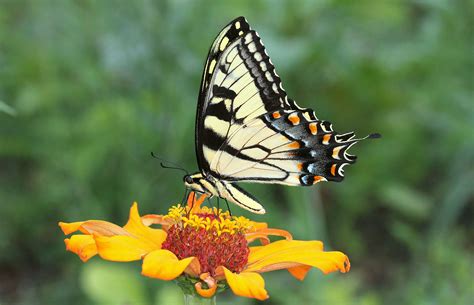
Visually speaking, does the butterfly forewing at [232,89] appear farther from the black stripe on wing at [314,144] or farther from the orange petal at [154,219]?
the orange petal at [154,219]

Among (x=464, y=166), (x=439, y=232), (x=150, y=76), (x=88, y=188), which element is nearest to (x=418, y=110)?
(x=464, y=166)

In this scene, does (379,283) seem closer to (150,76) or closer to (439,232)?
(439,232)

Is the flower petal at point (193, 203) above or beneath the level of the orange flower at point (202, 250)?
above

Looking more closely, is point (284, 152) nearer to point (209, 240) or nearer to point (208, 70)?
point (208, 70)

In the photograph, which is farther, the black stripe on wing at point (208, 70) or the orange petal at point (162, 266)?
the black stripe on wing at point (208, 70)

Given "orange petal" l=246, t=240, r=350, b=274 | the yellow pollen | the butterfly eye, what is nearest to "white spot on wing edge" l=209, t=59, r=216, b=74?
the butterfly eye

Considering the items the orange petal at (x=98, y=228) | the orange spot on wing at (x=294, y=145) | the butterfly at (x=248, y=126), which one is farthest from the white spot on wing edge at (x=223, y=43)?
the orange petal at (x=98, y=228)

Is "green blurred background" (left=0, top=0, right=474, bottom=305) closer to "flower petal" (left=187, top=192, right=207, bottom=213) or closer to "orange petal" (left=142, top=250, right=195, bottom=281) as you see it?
"flower petal" (left=187, top=192, right=207, bottom=213)

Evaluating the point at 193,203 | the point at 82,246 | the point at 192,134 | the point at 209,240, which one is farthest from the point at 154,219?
the point at 192,134
